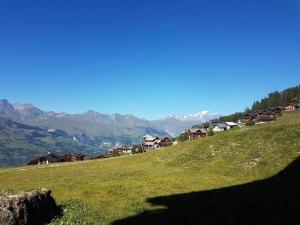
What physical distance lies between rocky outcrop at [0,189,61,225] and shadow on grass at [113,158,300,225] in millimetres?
4678

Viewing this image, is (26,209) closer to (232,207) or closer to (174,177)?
(232,207)

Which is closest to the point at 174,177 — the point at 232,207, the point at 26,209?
the point at 232,207

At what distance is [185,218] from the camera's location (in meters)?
23.1

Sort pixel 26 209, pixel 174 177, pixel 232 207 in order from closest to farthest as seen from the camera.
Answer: pixel 26 209 < pixel 232 207 < pixel 174 177

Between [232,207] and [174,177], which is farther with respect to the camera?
[174,177]

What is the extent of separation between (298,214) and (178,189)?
53.6ft

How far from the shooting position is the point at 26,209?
2152 cm

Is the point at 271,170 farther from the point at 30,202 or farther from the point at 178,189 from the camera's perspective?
the point at 30,202

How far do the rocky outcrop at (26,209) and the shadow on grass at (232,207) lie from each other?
4.68 meters

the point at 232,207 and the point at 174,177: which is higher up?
the point at 174,177

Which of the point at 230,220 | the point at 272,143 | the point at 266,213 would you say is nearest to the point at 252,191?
the point at 266,213

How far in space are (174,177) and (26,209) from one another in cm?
2813

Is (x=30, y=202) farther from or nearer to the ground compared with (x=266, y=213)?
farther from the ground

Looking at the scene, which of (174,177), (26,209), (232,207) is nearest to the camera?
(26,209)
